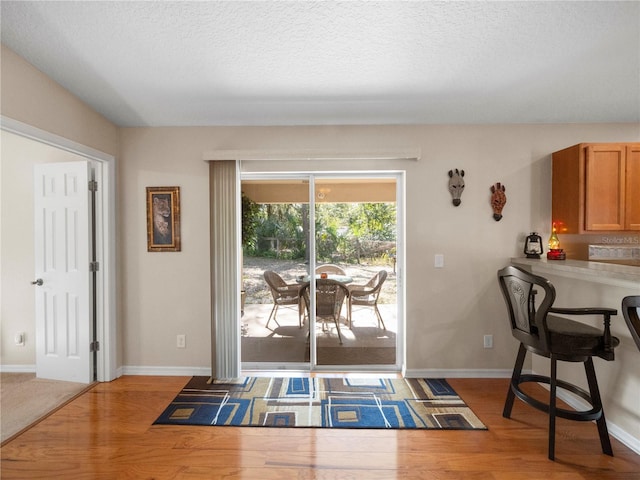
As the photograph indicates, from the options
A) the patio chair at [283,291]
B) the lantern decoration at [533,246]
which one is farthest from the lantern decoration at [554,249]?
the patio chair at [283,291]

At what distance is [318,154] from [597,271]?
2.26m

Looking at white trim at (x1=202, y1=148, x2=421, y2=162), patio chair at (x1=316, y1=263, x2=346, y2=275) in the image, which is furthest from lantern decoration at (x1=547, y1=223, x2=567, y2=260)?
patio chair at (x1=316, y1=263, x2=346, y2=275)

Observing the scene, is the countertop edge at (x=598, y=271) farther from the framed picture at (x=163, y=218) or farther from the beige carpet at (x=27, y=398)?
the beige carpet at (x=27, y=398)

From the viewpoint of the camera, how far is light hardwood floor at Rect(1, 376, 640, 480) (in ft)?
6.14

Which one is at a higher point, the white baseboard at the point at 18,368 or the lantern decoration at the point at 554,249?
the lantern decoration at the point at 554,249

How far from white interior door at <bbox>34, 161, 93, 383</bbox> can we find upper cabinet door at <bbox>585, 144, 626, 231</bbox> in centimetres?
436

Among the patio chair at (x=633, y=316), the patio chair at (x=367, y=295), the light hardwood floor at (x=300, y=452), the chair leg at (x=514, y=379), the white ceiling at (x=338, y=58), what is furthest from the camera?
the patio chair at (x=367, y=295)

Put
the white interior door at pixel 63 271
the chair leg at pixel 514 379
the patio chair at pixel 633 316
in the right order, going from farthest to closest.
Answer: the white interior door at pixel 63 271 → the chair leg at pixel 514 379 → the patio chair at pixel 633 316

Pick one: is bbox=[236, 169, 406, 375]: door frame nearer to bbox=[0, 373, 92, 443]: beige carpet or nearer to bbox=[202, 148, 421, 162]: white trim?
bbox=[202, 148, 421, 162]: white trim

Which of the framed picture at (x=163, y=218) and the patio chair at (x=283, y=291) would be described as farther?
the patio chair at (x=283, y=291)

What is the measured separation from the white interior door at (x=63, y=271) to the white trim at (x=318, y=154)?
123 centimetres

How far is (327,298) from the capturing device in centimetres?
327

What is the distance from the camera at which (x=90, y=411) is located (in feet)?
8.24

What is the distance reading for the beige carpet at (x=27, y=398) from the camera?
2.35 meters
